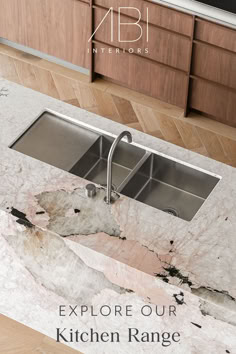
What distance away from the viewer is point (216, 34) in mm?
4441

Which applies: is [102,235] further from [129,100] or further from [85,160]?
[129,100]

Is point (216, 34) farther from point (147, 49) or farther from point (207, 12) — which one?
point (147, 49)

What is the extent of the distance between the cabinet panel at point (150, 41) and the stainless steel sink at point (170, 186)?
139 cm

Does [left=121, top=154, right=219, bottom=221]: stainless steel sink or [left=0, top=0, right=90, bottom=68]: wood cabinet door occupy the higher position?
[left=0, top=0, right=90, bottom=68]: wood cabinet door

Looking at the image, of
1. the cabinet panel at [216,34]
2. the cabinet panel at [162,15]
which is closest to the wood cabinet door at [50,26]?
the cabinet panel at [162,15]

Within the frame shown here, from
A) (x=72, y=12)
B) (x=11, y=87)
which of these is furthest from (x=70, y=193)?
(x=72, y=12)

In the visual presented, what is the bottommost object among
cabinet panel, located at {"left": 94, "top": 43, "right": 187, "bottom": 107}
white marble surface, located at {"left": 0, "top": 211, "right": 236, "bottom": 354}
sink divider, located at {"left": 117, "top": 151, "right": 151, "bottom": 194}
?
white marble surface, located at {"left": 0, "top": 211, "right": 236, "bottom": 354}

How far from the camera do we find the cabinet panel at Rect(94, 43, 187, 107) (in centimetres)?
486

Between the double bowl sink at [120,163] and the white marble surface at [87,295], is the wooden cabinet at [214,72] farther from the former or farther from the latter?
the white marble surface at [87,295]

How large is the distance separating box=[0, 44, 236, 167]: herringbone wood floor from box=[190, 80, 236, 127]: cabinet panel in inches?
4.8

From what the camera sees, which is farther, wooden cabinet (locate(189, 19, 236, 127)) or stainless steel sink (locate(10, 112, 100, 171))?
wooden cabinet (locate(189, 19, 236, 127))

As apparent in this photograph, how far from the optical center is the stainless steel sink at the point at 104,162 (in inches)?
140

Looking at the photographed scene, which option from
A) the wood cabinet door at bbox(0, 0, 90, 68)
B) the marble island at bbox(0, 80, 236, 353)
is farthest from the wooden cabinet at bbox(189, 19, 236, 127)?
the marble island at bbox(0, 80, 236, 353)

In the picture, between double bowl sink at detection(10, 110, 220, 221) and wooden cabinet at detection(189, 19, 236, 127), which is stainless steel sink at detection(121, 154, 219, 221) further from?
wooden cabinet at detection(189, 19, 236, 127)
